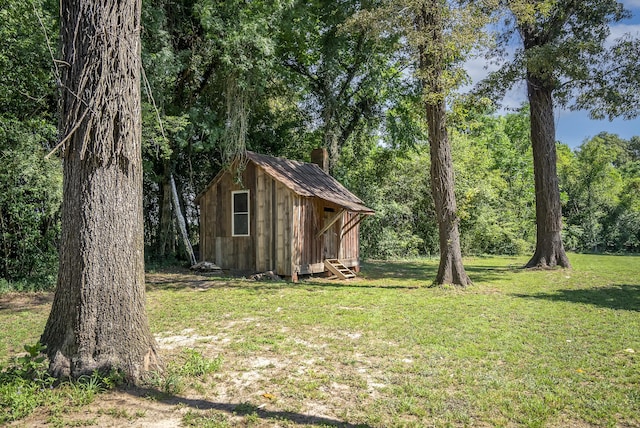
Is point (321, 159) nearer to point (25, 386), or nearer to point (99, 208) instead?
point (99, 208)

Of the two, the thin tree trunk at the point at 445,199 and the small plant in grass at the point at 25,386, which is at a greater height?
the thin tree trunk at the point at 445,199

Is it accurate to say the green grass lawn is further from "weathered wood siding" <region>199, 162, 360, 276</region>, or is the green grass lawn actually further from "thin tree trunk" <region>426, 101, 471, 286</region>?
"weathered wood siding" <region>199, 162, 360, 276</region>

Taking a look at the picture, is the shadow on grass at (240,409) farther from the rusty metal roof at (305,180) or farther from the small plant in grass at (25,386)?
the rusty metal roof at (305,180)

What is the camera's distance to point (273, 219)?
502 inches

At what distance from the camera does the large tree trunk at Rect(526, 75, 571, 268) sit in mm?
14781

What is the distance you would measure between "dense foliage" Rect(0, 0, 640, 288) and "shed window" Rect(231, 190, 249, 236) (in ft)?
4.06

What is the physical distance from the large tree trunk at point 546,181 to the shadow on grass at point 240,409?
13.7 metres

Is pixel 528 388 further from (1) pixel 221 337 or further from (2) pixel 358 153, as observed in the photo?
(2) pixel 358 153

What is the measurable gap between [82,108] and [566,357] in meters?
5.89

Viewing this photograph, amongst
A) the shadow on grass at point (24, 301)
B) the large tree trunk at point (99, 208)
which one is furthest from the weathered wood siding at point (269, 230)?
the large tree trunk at point (99, 208)

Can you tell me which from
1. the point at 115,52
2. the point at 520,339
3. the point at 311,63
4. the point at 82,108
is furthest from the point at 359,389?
the point at 311,63

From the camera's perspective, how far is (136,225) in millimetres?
4309

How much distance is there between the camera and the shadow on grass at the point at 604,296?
818 cm

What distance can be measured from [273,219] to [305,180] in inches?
74.7
